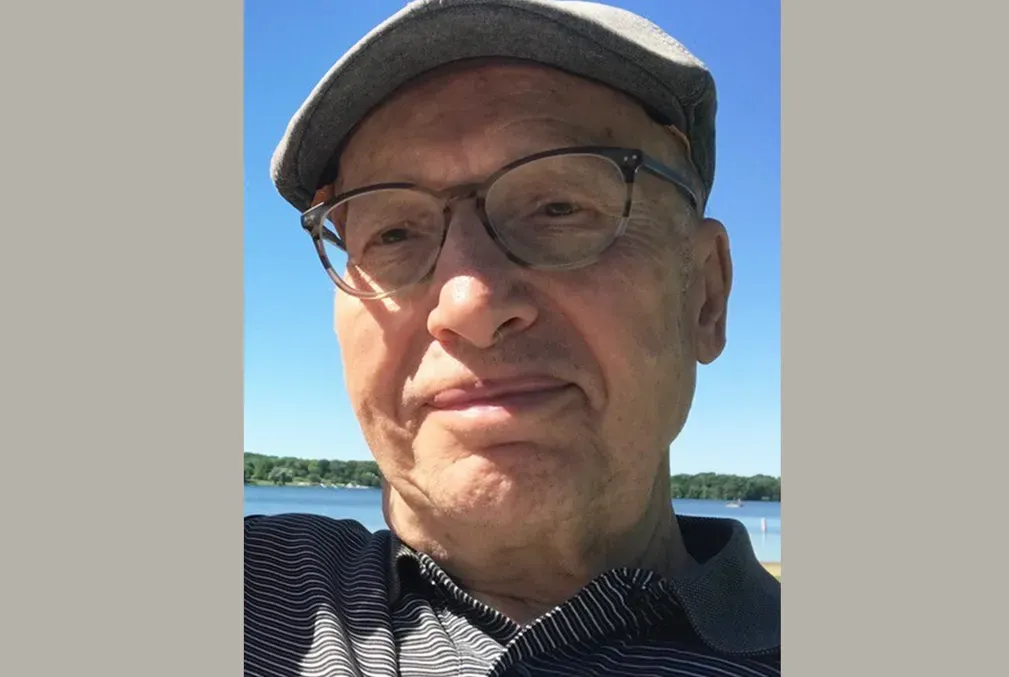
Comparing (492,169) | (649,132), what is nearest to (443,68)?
(492,169)

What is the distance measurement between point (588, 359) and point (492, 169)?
0.29m

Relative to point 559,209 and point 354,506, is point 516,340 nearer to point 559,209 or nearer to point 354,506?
point 559,209

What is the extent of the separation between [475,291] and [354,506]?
17.7 inches

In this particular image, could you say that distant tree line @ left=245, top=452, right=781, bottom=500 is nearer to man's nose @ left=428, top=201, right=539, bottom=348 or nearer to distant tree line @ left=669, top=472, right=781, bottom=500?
distant tree line @ left=669, top=472, right=781, bottom=500

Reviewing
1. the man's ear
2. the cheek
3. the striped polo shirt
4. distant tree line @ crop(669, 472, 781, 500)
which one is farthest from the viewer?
the man's ear

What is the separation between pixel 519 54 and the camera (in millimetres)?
1082

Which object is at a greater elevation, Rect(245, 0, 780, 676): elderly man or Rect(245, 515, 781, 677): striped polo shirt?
Rect(245, 0, 780, 676): elderly man

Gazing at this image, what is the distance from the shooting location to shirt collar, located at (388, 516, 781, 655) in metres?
1.02

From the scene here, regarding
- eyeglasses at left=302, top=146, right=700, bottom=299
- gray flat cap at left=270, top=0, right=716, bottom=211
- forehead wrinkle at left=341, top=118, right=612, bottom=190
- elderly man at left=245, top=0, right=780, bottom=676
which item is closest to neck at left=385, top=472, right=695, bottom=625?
elderly man at left=245, top=0, right=780, bottom=676

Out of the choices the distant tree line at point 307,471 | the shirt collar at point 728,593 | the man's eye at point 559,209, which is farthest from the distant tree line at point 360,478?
the man's eye at point 559,209

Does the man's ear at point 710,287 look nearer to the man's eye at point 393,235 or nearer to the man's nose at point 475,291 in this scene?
the man's nose at point 475,291

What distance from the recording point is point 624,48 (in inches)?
42.7

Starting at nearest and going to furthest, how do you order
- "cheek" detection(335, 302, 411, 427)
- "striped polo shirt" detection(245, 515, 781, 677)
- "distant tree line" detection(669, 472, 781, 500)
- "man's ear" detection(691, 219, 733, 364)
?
"distant tree line" detection(669, 472, 781, 500), "striped polo shirt" detection(245, 515, 781, 677), "cheek" detection(335, 302, 411, 427), "man's ear" detection(691, 219, 733, 364)

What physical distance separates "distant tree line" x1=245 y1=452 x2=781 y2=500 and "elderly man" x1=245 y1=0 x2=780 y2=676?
0.05m
